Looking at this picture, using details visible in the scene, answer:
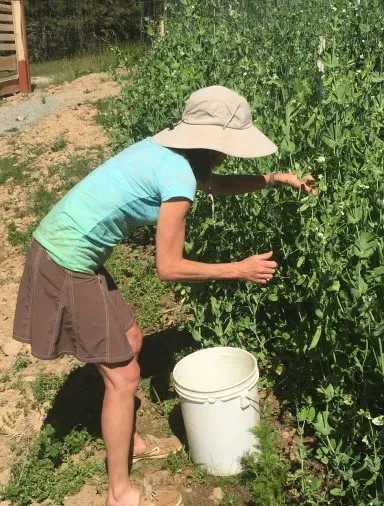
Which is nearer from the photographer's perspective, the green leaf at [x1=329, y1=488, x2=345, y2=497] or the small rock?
the green leaf at [x1=329, y1=488, x2=345, y2=497]

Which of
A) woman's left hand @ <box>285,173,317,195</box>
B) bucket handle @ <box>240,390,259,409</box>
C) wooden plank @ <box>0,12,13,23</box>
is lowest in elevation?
bucket handle @ <box>240,390,259,409</box>

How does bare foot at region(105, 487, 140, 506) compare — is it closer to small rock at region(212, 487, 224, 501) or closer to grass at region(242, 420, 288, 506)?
small rock at region(212, 487, 224, 501)

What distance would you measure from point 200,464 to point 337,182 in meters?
1.35

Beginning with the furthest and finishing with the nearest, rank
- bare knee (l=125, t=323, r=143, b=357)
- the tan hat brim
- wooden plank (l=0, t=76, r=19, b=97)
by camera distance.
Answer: wooden plank (l=0, t=76, r=19, b=97) < bare knee (l=125, t=323, r=143, b=357) < the tan hat brim

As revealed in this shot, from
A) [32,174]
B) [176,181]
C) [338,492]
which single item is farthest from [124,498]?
[32,174]

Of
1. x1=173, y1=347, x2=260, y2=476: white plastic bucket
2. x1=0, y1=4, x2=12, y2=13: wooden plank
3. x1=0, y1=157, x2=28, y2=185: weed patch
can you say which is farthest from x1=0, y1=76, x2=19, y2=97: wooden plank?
x1=173, y1=347, x2=260, y2=476: white plastic bucket

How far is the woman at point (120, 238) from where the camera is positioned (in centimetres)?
260

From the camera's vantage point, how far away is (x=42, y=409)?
391 cm

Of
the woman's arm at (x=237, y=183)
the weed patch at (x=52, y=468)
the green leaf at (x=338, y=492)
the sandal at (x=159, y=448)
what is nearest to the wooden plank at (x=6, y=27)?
the weed patch at (x=52, y=468)

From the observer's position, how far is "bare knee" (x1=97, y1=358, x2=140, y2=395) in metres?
2.88

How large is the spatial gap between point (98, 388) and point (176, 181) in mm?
1779

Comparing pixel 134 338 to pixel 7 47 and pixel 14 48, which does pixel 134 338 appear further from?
pixel 14 48

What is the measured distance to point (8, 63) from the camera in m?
14.0

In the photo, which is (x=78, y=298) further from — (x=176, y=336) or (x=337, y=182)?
(x=176, y=336)
